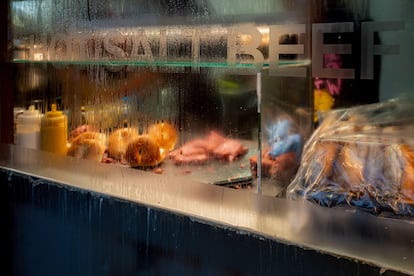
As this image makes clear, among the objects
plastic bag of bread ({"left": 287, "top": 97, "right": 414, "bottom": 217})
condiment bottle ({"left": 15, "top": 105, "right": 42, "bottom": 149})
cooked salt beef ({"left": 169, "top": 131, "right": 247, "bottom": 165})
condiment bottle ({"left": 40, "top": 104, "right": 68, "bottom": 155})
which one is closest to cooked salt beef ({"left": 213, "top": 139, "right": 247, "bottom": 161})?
cooked salt beef ({"left": 169, "top": 131, "right": 247, "bottom": 165})

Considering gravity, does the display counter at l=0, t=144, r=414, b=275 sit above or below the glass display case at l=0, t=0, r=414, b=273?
below

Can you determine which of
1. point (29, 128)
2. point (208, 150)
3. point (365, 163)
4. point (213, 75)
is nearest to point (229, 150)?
point (208, 150)

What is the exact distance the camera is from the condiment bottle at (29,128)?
138 cm

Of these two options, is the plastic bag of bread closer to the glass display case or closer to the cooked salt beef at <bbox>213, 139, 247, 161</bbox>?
the glass display case

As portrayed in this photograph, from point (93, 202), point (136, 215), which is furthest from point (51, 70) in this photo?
point (136, 215)

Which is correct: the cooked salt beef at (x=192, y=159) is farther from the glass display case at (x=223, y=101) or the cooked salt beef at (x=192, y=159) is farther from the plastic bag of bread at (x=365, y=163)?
the plastic bag of bread at (x=365, y=163)

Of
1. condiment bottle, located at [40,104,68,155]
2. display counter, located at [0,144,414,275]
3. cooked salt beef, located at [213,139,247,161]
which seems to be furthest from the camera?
condiment bottle, located at [40,104,68,155]

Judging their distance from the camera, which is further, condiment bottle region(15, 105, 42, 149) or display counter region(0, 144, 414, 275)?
condiment bottle region(15, 105, 42, 149)

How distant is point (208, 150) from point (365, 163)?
1.23ft

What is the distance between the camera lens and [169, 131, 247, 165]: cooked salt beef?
1.02 meters

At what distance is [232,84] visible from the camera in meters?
1.01

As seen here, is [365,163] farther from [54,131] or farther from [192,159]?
[54,131]

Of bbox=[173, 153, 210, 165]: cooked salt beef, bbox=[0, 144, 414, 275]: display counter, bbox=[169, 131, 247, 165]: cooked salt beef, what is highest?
bbox=[169, 131, 247, 165]: cooked salt beef

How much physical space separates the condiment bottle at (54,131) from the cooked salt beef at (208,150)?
400mm
